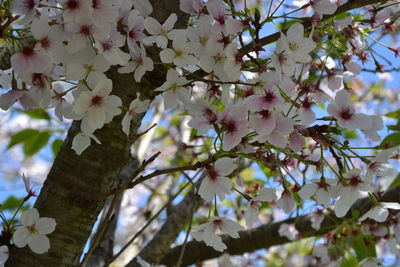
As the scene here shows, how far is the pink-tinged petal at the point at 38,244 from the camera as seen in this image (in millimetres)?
968

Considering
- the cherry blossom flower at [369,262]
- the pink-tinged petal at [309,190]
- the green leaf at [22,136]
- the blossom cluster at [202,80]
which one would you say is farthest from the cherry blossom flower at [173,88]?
the green leaf at [22,136]

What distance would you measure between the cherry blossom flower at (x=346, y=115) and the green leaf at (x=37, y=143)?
165cm

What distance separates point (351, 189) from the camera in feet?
3.14

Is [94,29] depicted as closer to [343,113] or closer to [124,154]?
[124,154]

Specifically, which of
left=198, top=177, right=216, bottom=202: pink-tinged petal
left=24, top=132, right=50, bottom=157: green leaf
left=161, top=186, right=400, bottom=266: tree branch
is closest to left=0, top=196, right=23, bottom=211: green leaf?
left=24, top=132, right=50, bottom=157: green leaf

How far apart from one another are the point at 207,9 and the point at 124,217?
2.94 metres

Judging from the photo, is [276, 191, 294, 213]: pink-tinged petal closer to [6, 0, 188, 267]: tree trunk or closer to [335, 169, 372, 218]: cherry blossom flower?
Result: [335, 169, 372, 218]: cherry blossom flower

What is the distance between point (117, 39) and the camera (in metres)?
0.88

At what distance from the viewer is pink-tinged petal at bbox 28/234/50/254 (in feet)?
3.18

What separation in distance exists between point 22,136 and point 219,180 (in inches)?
60.7

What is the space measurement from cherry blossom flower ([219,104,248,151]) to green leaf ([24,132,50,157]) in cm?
163

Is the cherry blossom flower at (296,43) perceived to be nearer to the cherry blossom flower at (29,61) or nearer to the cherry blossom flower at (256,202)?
the cherry blossom flower at (256,202)

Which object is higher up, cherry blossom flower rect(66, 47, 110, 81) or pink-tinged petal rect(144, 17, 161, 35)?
pink-tinged petal rect(144, 17, 161, 35)

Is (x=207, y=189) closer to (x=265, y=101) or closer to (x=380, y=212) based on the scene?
(x=265, y=101)
